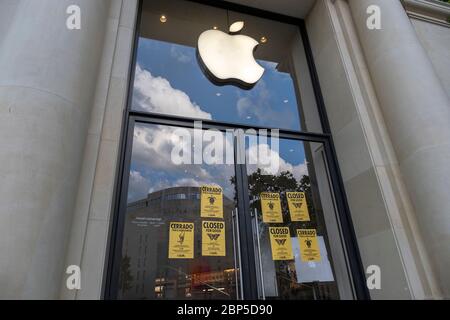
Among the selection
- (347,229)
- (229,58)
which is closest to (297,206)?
(347,229)

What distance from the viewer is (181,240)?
288cm

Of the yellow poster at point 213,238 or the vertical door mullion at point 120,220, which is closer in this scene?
the vertical door mullion at point 120,220

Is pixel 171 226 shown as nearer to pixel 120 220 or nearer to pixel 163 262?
pixel 163 262

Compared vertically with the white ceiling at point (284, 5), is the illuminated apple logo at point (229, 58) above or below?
below

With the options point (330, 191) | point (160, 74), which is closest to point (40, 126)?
point (160, 74)

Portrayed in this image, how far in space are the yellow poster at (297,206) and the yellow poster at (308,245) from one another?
16cm

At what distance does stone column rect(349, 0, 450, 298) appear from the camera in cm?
271

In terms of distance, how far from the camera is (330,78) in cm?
405

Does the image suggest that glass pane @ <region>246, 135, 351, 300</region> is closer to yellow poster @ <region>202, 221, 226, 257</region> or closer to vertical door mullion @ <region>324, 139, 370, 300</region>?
vertical door mullion @ <region>324, 139, 370, 300</region>

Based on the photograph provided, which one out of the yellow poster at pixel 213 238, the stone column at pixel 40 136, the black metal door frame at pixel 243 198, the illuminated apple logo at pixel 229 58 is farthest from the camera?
the illuminated apple logo at pixel 229 58

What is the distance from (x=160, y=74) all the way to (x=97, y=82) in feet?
3.62

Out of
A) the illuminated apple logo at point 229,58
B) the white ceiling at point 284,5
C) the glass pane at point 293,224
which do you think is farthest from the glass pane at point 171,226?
the white ceiling at point 284,5

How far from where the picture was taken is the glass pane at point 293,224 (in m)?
3.10

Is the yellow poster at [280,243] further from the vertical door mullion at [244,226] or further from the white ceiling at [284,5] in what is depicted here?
the white ceiling at [284,5]
